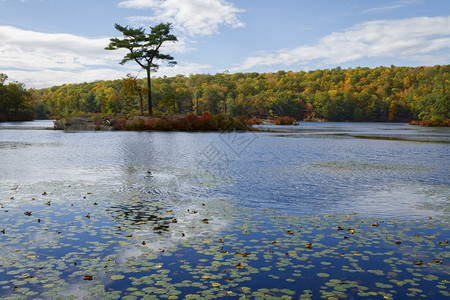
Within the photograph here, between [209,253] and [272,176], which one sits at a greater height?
[272,176]

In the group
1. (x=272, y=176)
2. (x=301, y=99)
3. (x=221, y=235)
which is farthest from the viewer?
(x=301, y=99)

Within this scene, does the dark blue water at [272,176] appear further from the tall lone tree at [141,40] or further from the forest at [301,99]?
the forest at [301,99]

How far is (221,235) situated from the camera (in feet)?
32.4

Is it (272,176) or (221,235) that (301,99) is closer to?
(272,176)

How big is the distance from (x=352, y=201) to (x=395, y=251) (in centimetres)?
560

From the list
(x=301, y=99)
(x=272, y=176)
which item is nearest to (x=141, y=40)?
(x=272, y=176)

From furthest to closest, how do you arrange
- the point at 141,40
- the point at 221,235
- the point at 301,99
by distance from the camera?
the point at 301,99 → the point at 141,40 → the point at 221,235

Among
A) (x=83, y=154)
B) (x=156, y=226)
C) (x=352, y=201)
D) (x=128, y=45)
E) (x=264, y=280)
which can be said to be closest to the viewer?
(x=264, y=280)

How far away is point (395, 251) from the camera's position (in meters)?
8.75

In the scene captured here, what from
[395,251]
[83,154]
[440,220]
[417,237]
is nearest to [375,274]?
[395,251]

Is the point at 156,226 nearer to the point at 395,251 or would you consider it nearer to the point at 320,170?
the point at 395,251

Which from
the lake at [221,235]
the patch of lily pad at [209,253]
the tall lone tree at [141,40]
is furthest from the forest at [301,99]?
the patch of lily pad at [209,253]

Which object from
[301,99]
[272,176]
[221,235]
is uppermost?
[301,99]

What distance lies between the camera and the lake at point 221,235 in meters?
6.83
